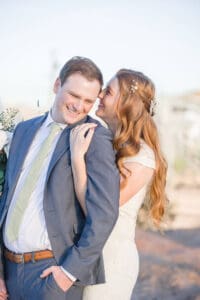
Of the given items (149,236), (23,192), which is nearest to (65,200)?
(23,192)

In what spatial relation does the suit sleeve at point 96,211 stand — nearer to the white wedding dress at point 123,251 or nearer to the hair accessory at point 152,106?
the white wedding dress at point 123,251

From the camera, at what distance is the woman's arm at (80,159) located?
2.49m

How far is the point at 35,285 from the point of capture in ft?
8.19

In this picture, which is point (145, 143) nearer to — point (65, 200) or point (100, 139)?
point (100, 139)

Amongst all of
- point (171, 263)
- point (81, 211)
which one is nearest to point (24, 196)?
point (81, 211)

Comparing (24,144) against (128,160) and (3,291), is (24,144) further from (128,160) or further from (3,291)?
(3,291)

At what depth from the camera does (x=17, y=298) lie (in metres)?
2.58

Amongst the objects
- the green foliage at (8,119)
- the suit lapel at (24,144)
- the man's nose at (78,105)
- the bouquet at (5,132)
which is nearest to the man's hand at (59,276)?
the suit lapel at (24,144)

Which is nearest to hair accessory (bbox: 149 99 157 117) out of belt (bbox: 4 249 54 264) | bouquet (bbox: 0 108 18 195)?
bouquet (bbox: 0 108 18 195)

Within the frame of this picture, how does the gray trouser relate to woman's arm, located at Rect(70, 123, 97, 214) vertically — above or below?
below

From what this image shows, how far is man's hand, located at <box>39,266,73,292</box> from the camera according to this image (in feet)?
8.10

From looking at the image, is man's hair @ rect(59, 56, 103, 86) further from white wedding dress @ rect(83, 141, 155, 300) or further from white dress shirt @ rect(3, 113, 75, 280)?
white wedding dress @ rect(83, 141, 155, 300)

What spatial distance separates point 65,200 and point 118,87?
64 cm

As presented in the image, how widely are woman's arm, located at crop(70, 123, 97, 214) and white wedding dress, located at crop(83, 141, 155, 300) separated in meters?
0.27
